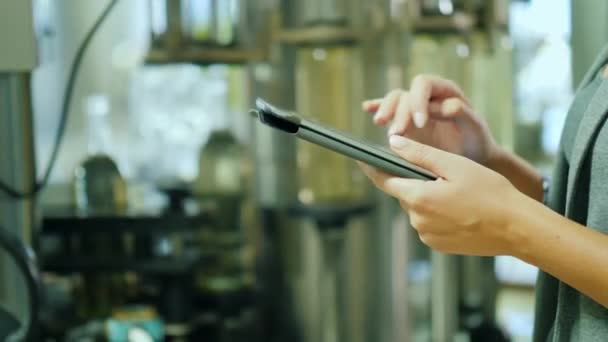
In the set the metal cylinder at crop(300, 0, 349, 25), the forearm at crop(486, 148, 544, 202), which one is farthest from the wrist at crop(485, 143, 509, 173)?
the metal cylinder at crop(300, 0, 349, 25)

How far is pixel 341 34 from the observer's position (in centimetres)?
136

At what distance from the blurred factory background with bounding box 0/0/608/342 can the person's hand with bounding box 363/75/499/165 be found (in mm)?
526

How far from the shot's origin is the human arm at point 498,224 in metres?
0.58

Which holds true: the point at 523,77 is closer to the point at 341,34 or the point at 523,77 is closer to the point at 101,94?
the point at 341,34

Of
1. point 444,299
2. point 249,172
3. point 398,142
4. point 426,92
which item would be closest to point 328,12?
point 249,172

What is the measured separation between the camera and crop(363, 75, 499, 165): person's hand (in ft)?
2.37

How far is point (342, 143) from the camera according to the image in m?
0.62

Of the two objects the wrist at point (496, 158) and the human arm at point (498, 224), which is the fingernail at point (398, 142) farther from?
the wrist at point (496, 158)

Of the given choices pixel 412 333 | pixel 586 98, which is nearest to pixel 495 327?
pixel 412 333

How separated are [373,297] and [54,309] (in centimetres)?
52

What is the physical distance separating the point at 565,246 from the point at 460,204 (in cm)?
8

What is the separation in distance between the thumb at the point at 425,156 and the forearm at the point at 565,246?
0.06m

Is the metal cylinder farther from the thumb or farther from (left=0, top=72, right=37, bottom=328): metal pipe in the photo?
the thumb

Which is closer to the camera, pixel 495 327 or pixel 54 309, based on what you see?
pixel 54 309
